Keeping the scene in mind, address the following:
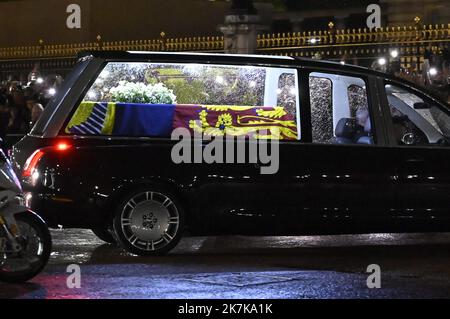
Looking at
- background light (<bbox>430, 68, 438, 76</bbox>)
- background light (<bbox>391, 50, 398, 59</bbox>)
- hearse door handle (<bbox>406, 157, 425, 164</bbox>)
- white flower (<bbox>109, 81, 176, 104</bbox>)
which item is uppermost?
background light (<bbox>391, 50, 398, 59</bbox>)

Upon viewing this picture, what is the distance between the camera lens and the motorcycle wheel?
920cm

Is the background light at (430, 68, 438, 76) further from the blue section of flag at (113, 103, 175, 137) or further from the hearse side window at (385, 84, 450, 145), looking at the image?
the blue section of flag at (113, 103, 175, 137)

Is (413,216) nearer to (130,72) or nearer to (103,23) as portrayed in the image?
(130,72)

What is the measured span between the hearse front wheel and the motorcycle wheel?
1291 mm

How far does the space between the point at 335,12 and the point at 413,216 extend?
27.5 metres

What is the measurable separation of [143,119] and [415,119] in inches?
→ 102

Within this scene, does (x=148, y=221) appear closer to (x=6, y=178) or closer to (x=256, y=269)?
(x=256, y=269)

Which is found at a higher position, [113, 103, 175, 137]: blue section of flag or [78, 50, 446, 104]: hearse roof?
[78, 50, 446, 104]: hearse roof

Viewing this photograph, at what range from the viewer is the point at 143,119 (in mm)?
10742

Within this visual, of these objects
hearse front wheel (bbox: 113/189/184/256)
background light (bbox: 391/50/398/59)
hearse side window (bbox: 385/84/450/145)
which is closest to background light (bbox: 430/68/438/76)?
background light (bbox: 391/50/398/59)

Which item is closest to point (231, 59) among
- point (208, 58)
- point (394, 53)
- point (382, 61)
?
point (208, 58)

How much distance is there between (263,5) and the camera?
3222 centimetres

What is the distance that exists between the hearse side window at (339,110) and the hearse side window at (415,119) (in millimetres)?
272
